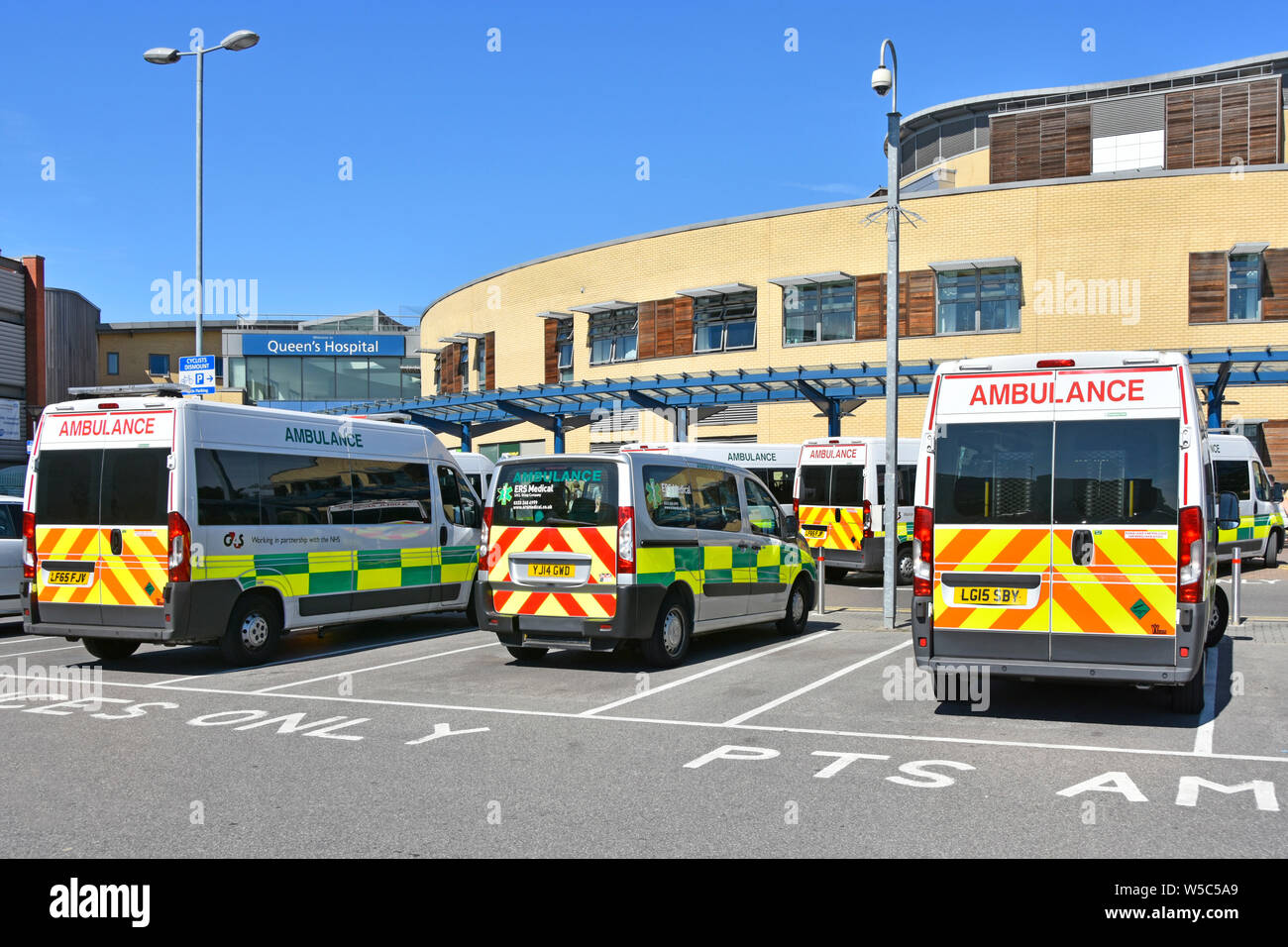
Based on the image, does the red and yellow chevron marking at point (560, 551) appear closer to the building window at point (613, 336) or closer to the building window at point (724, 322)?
the building window at point (724, 322)

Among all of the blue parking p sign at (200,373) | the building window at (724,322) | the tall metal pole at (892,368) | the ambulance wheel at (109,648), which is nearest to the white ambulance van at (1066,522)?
the tall metal pole at (892,368)

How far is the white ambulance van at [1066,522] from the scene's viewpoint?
789 cm

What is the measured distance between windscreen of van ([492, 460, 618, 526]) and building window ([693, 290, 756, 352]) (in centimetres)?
2577

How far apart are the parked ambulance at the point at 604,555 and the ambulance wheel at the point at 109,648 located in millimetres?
3677

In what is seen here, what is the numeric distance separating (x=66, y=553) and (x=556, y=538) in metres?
4.64

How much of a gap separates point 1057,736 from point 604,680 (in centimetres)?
402

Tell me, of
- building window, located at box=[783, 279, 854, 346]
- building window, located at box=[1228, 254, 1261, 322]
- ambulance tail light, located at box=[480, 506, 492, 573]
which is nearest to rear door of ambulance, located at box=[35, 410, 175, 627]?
ambulance tail light, located at box=[480, 506, 492, 573]

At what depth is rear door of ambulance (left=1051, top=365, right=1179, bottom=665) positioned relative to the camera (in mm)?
7891

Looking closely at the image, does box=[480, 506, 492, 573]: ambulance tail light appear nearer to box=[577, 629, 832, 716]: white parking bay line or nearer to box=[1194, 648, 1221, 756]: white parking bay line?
box=[577, 629, 832, 716]: white parking bay line

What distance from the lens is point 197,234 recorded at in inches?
844

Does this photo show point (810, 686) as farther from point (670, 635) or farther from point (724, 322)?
point (724, 322)

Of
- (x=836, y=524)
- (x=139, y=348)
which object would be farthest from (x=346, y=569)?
(x=139, y=348)

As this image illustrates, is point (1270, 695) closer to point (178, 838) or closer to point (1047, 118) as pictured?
point (178, 838)

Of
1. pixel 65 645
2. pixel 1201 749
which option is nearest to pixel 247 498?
pixel 65 645
